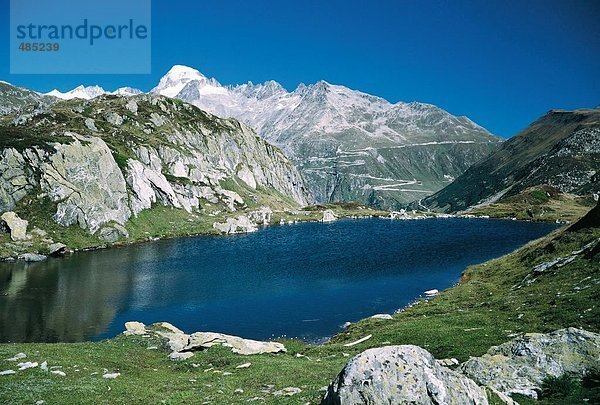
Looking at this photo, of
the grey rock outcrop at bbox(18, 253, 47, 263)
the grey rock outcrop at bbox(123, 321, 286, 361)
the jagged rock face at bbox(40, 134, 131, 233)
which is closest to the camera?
the grey rock outcrop at bbox(123, 321, 286, 361)

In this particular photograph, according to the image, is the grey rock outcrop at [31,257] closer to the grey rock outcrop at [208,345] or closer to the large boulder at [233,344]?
the grey rock outcrop at [208,345]

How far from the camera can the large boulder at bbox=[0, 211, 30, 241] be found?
468 ft

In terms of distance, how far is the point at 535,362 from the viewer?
21.9 m

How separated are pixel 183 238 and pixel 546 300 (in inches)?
6454

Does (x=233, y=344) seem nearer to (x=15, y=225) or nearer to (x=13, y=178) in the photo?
(x=15, y=225)

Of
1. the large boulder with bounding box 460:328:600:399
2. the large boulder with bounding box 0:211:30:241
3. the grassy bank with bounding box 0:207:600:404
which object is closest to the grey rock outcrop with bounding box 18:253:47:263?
the large boulder with bounding box 0:211:30:241

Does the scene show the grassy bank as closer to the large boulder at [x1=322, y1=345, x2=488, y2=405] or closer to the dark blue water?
the large boulder at [x1=322, y1=345, x2=488, y2=405]

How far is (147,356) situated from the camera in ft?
137

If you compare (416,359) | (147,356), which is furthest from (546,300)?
(147,356)

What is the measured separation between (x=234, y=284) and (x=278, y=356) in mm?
62366

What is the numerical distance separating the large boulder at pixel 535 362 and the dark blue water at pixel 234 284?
44.2 metres

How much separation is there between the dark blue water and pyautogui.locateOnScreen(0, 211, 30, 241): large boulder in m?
22.5

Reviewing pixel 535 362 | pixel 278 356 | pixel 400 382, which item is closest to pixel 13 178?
pixel 278 356

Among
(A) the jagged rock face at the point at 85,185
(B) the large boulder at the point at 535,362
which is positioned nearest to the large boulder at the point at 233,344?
(B) the large boulder at the point at 535,362
